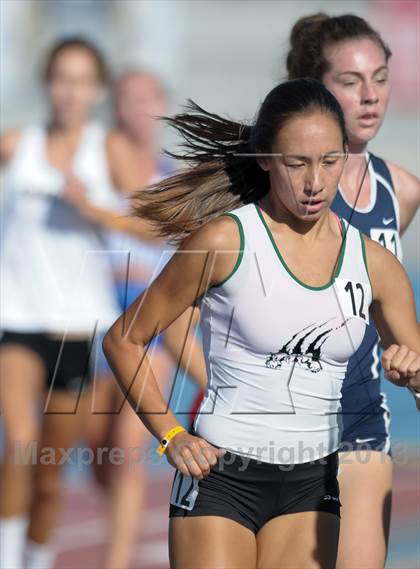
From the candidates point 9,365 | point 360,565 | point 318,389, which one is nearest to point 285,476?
point 318,389

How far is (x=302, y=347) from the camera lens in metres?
3.57

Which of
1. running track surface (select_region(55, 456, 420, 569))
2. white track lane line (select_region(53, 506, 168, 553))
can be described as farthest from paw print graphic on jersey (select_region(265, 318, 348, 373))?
white track lane line (select_region(53, 506, 168, 553))

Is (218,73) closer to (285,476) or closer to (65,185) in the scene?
(65,185)

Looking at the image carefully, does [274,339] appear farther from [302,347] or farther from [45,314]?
[45,314]

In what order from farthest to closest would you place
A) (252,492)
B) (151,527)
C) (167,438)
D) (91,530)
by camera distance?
1. (151,527)
2. (91,530)
3. (252,492)
4. (167,438)

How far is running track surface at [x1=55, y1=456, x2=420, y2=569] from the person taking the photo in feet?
22.7

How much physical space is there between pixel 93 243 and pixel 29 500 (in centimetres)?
122

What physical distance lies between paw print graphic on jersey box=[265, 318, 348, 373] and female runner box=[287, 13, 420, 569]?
2.46 feet

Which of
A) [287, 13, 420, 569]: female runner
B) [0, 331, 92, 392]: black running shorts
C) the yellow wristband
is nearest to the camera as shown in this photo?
the yellow wristband

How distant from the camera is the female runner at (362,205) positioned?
416 cm

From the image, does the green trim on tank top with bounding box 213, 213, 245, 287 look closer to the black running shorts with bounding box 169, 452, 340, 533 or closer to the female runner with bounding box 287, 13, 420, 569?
the black running shorts with bounding box 169, 452, 340, 533

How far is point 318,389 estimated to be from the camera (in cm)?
363

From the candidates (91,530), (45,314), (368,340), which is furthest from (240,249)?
(91,530)

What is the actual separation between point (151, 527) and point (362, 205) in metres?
3.81
